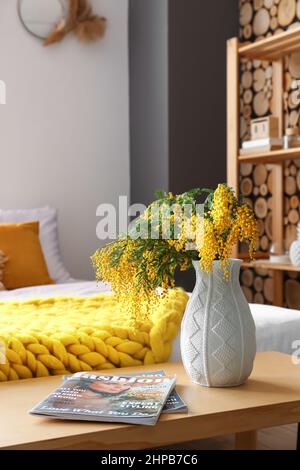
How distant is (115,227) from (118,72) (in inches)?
38.4

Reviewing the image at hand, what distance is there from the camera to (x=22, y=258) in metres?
3.41

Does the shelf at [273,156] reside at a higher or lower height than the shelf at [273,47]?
lower

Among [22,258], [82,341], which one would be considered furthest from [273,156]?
[82,341]

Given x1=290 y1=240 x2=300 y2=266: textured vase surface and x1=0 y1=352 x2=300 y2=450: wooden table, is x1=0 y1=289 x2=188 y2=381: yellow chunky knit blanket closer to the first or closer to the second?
x1=0 y1=352 x2=300 y2=450: wooden table

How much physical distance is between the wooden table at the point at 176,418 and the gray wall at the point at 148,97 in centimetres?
256

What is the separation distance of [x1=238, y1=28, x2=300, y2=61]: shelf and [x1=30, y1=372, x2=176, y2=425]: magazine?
2.31 m

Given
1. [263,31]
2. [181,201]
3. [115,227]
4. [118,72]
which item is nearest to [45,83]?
[118,72]

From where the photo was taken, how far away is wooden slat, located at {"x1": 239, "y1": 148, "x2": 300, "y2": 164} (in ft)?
11.3

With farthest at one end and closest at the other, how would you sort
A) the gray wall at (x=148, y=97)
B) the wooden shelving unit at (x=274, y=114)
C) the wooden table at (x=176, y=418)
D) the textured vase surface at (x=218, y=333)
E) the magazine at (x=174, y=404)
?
the gray wall at (x=148, y=97) < the wooden shelving unit at (x=274, y=114) < the textured vase surface at (x=218, y=333) < the magazine at (x=174, y=404) < the wooden table at (x=176, y=418)

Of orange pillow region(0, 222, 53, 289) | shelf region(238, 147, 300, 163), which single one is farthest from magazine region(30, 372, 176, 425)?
shelf region(238, 147, 300, 163)

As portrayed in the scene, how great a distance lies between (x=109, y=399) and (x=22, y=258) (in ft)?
6.84

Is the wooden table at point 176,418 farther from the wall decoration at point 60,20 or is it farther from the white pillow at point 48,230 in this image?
the wall decoration at point 60,20

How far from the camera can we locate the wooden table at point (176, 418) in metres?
1.25

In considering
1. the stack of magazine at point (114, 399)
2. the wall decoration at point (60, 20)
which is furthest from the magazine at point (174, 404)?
the wall decoration at point (60, 20)
